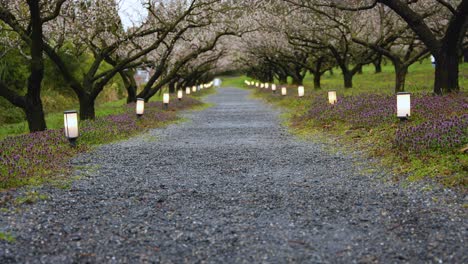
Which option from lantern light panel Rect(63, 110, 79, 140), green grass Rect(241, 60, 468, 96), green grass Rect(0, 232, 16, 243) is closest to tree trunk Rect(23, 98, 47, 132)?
lantern light panel Rect(63, 110, 79, 140)

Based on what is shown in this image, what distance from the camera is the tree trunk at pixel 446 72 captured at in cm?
1492

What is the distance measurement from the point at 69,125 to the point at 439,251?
878 cm

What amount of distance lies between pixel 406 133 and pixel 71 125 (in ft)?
23.6

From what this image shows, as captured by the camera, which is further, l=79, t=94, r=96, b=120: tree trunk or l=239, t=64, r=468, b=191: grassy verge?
l=79, t=94, r=96, b=120: tree trunk

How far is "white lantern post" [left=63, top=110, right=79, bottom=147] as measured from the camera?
36.6 feet

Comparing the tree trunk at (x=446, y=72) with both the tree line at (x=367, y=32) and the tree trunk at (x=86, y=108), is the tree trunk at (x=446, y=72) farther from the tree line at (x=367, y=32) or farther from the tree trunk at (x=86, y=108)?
the tree trunk at (x=86, y=108)

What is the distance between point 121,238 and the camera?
510 cm

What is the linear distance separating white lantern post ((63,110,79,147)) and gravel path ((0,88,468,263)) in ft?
6.98

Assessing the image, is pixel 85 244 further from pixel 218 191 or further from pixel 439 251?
pixel 439 251

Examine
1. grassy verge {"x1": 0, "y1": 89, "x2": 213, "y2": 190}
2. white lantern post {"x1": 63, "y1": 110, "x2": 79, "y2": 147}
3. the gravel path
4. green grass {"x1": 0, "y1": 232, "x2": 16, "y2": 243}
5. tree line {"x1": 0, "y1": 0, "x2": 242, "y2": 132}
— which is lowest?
the gravel path

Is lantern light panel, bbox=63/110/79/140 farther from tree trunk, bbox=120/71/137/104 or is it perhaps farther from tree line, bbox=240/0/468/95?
tree trunk, bbox=120/71/137/104

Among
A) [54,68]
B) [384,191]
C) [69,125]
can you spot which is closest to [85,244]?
[384,191]

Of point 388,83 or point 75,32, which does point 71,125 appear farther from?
point 388,83

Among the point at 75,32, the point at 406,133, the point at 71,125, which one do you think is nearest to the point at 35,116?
the point at 71,125
